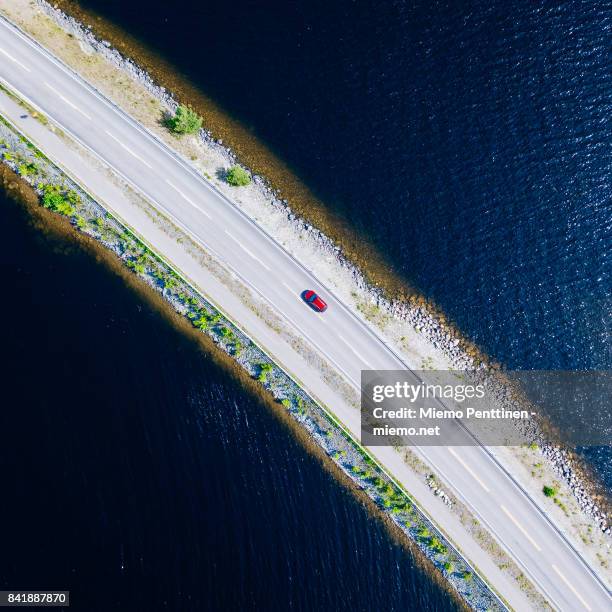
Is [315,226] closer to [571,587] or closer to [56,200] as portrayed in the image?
[56,200]

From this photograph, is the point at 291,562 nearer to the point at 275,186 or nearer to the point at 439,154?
the point at 275,186

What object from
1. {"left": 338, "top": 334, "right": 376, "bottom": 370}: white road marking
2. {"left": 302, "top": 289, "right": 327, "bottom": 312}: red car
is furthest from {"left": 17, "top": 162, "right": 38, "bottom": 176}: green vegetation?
{"left": 338, "top": 334, "right": 376, "bottom": 370}: white road marking

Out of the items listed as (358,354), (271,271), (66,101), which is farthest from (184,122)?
(358,354)

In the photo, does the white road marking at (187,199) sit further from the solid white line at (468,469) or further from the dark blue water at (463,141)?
the solid white line at (468,469)

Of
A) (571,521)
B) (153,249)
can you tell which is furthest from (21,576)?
(571,521)

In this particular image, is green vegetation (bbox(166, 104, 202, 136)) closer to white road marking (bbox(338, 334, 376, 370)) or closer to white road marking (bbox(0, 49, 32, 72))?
white road marking (bbox(0, 49, 32, 72))

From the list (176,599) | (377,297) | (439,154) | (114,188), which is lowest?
(176,599)

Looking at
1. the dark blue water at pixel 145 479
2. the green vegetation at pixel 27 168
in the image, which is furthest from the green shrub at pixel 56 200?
the dark blue water at pixel 145 479
